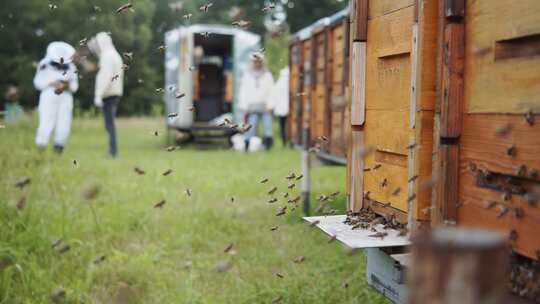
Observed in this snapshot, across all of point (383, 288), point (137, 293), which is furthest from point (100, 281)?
point (383, 288)

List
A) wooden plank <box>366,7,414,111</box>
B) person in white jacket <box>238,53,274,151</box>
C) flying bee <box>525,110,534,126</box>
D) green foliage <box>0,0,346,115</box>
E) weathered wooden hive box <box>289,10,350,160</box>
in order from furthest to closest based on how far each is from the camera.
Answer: green foliage <box>0,0,346,115</box>
person in white jacket <box>238,53,274,151</box>
weathered wooden hive box <box>289,10,350,160</box>
wooden plank <box>366,7,414,111</box>
flying bee <box>525,110,534,126</box>

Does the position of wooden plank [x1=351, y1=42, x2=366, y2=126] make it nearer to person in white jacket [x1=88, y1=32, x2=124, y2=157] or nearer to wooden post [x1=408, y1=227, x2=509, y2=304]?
wooden post [x1=408, y1=227, x2=509, y2=304]

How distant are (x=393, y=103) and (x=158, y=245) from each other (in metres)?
2.55

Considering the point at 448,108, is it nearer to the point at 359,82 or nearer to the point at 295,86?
the point at 359,82

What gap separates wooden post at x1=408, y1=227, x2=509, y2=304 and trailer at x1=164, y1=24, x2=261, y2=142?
910cm

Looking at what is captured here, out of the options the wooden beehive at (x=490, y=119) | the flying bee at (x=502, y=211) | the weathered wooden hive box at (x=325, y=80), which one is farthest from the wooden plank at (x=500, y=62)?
the weathered wooden hive box at (x=325, y=80)

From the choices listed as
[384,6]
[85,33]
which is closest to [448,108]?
[384,6]

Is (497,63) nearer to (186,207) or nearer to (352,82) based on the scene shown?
(352,82)

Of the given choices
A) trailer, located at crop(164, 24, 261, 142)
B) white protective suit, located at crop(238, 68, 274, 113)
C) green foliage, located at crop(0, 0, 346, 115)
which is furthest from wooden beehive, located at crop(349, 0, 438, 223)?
green foliage, located at crop(0, 0, 346, 115)

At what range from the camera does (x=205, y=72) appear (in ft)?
46.4

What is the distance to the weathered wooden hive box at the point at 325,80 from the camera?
4.96 metres

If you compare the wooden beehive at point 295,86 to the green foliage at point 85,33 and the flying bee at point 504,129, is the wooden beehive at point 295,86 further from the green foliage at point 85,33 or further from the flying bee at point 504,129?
the green foliage at point 85,33

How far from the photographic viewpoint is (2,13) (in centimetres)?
2459

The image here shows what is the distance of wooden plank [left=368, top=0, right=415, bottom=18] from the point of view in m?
2.04
